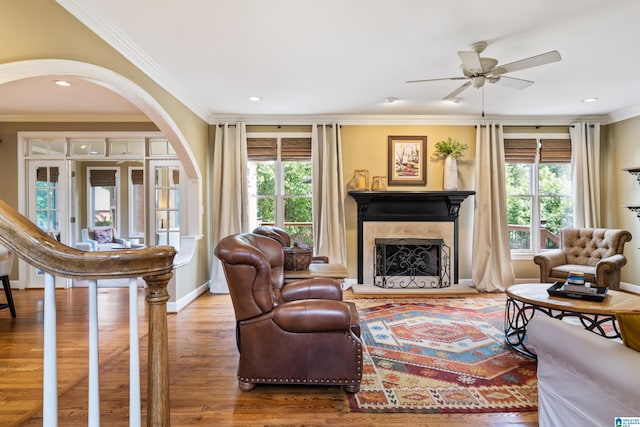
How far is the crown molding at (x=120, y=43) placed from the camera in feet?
8.14

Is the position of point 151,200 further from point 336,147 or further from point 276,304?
point 276,304

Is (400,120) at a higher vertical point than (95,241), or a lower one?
higher

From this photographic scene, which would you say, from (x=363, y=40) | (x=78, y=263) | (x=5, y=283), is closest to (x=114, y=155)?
(x=5, y=283)

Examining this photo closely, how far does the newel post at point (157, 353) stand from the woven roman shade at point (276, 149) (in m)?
4.87

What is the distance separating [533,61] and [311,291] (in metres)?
2.55

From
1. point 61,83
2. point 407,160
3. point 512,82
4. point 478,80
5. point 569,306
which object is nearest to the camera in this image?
point 569,306

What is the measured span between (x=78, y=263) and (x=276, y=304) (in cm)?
179

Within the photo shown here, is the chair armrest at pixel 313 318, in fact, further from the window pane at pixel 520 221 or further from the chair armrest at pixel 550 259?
the window pane at pixel 520 221

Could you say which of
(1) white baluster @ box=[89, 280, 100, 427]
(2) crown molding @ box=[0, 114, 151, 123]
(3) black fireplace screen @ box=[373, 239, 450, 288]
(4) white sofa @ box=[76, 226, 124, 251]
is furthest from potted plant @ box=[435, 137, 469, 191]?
(4) white sofa @ box=[76, 226, 124, 251]

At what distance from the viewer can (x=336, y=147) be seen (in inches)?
217

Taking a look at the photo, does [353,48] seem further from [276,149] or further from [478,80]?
[276,149]

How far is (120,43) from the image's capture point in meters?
2.97

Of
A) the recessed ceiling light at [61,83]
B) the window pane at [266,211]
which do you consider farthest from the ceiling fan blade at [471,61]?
the recessed ceiling light at [61,83]

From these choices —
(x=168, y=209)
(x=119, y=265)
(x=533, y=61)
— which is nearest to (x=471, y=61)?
(x=533, y=61)
